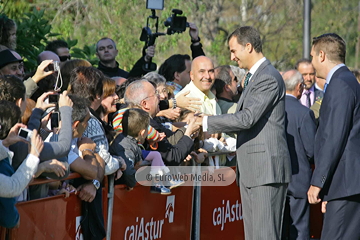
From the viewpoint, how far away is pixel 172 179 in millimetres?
6121

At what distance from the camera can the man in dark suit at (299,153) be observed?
7.16m

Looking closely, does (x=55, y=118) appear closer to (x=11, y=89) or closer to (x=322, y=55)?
(x=11, y=89)

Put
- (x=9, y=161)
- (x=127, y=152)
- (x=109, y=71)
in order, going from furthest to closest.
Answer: (x=109, y=71) → (x=127, y=152) → (x=9, y=161)

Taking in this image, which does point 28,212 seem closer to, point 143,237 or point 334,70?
point 143,237

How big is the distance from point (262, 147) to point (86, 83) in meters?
1.61

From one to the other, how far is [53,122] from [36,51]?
166 inches

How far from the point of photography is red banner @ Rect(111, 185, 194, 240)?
5496 millimetres

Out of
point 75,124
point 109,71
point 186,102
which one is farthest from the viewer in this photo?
point 109,71

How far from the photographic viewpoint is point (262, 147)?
→ 5.45m

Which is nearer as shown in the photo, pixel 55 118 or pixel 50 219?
pixel 50 219

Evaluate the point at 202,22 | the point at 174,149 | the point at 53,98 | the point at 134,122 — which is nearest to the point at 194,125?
the point at 174,149

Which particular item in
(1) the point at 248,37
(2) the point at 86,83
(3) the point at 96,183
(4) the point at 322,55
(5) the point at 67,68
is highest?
(1) the point at 248,37

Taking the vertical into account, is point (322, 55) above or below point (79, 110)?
above

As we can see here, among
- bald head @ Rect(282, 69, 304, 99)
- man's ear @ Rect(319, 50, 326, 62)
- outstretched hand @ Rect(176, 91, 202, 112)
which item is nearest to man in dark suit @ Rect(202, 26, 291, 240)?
man's ear @ Rect(319, 50, 326, 62)
